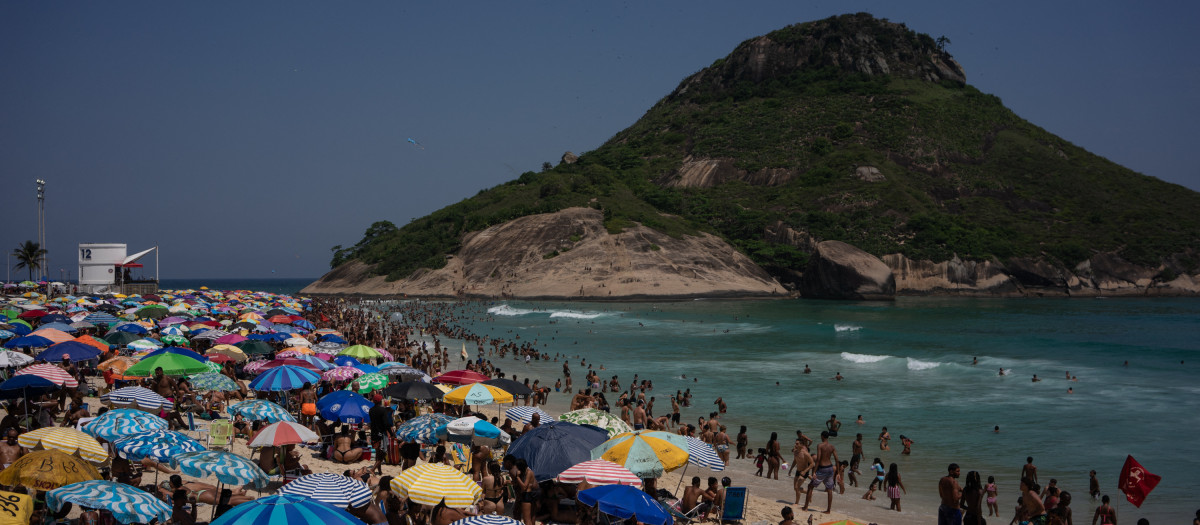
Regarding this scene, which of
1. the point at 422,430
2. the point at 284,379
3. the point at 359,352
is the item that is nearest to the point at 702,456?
the point at 422,430

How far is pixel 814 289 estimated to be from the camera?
9569cm

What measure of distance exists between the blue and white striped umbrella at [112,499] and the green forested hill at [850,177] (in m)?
92.4

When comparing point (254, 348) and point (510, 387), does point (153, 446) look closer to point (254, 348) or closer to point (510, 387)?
point (510, 387)

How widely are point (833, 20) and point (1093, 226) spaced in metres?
78.3

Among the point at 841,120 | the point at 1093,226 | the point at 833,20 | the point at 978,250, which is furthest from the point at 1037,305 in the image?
the point at 833,20

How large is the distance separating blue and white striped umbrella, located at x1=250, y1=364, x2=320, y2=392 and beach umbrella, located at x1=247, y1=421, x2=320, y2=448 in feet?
11.3

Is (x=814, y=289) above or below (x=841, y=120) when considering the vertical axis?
below

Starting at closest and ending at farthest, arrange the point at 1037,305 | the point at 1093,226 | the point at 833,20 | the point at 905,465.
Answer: the point at 905,465 < the point at 1037,305 < the point at 1093,226 < the point at 833,20

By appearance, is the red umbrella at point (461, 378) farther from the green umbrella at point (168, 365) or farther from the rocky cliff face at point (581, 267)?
the rocky cliff face at point (581, 267)

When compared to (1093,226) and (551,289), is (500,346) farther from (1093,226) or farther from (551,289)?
(1093,226)

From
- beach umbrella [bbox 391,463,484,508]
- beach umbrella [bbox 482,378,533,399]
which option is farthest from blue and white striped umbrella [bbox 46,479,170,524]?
beach umbrella [bbox 482,378,533,399]

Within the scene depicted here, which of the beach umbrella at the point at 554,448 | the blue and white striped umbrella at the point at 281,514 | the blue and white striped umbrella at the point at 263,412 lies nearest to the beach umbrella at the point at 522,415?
the beach umbrella at the point at 554,448

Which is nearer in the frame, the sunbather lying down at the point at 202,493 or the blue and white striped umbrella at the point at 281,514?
the blue and white striped umbrella at the point at 281,514

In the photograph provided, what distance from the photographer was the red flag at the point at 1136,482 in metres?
12.3
